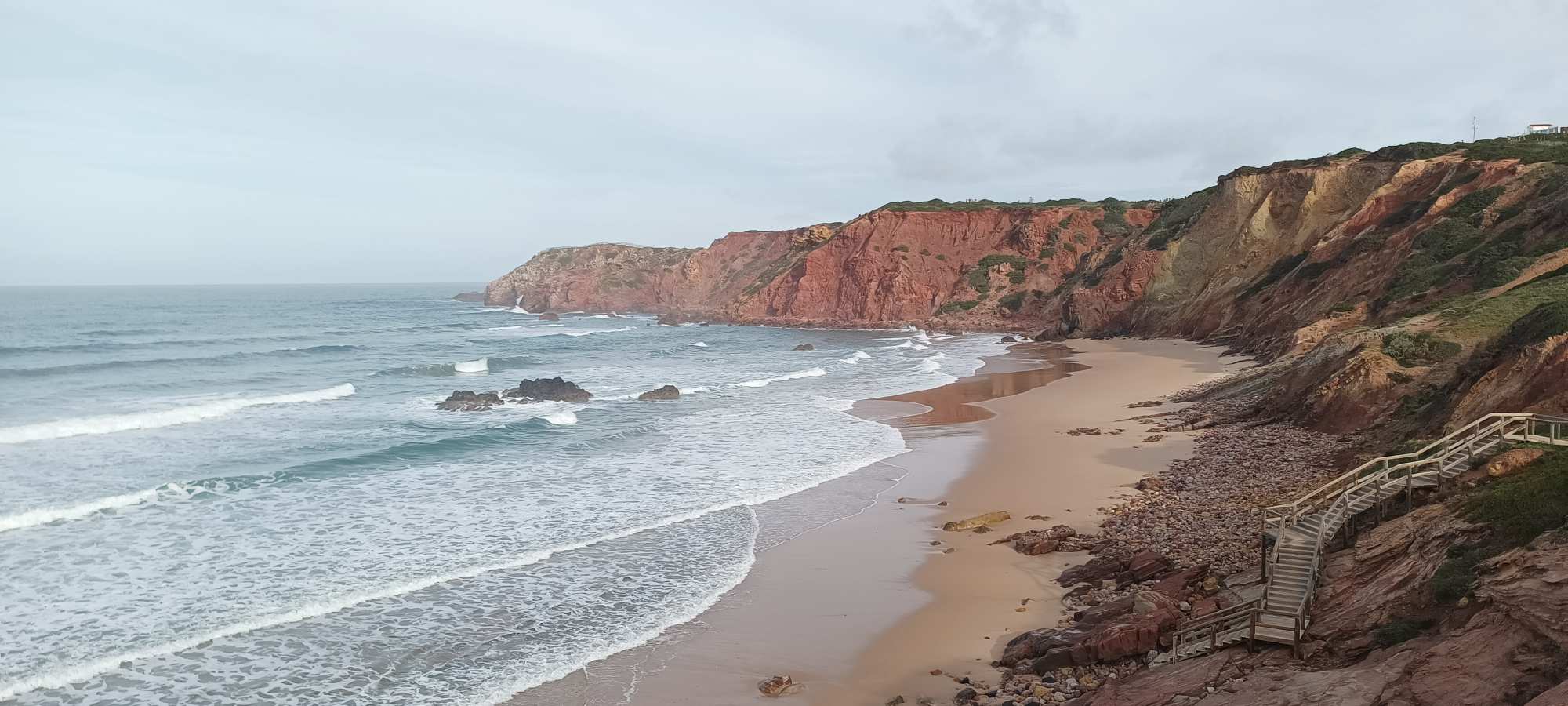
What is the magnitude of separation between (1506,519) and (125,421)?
3562 cm

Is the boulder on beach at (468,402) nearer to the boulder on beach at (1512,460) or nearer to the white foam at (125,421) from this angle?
the white foam at (125,421)

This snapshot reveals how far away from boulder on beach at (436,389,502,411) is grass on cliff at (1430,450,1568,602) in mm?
31635

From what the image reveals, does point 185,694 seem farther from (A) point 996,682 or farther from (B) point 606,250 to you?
(B) point 606,250

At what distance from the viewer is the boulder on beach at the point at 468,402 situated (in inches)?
1390

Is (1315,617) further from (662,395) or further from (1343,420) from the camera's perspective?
(662,395)

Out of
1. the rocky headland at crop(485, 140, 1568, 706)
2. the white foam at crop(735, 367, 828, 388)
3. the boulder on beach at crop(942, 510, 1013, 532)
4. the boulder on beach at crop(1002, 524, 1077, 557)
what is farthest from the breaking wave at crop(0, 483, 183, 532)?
the white foam at crop(735, 367, 828, 388)

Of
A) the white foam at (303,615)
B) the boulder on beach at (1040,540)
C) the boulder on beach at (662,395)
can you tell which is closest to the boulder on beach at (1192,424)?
the boulder on beach at (1040,540)

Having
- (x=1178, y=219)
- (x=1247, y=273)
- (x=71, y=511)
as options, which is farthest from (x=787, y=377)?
(x=1178, y=219)

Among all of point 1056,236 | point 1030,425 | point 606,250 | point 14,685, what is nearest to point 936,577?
point 14,685

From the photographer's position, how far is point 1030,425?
28.5m

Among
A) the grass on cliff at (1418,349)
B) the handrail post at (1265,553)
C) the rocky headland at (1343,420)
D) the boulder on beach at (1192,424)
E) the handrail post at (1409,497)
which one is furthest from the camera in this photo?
the boulder on beach at (1192,424)

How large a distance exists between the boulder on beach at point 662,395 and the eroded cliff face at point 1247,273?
21.7 m

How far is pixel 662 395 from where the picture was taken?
3766 cm

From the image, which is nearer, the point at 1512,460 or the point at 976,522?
the point at 1512,460
